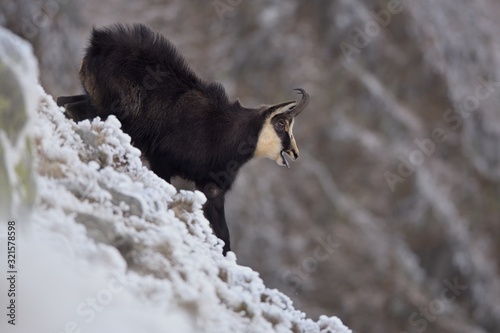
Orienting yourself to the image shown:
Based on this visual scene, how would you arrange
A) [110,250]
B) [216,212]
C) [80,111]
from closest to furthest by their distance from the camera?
[110,250]
[80,111]
[216,212]

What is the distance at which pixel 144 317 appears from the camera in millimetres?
7004

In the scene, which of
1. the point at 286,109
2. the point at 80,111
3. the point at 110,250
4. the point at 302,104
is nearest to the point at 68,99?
the point at 80,111

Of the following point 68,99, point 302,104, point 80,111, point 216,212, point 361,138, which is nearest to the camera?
point 80,111

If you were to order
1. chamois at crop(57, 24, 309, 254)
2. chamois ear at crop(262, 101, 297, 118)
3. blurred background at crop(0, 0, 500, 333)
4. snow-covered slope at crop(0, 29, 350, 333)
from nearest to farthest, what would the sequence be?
snow-covered slope at crop(0, 29, 350, 333), chamois at crop(57, 24, 309, 254), chamois ear at crop(262, 101, 297, 118), blurred background at crop(0, 0, 500, 333)

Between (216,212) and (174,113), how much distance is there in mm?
1335

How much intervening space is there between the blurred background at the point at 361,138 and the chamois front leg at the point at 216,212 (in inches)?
634

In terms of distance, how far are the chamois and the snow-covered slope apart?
4.69 feet

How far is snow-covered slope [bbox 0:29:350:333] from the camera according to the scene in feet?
21.9

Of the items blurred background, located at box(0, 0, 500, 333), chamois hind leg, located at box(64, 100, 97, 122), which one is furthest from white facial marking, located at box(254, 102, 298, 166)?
blurred background, located at box(0, 0, 500, 333)

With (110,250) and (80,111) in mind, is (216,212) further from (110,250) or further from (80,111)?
(110,250)

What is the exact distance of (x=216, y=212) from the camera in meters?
11.3

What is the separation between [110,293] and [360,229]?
22943 mm

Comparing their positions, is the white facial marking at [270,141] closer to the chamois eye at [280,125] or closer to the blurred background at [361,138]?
the chamois eye at [280,125]

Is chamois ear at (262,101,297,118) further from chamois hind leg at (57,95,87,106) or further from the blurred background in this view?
the blurred background
